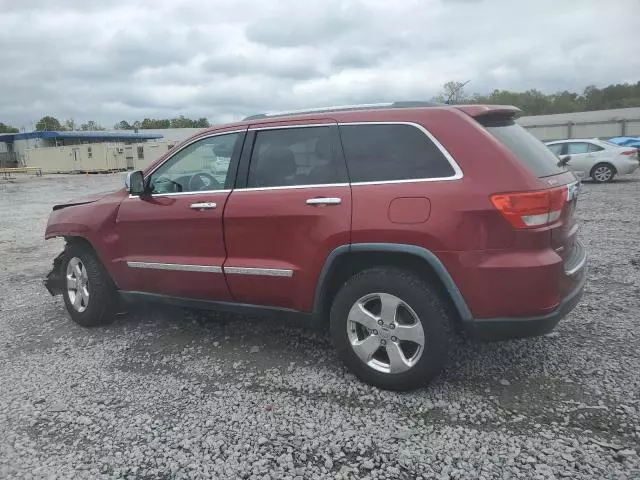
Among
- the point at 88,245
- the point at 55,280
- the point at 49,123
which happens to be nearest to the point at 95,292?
the point at 88,245

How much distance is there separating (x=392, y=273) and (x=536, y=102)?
215 ft

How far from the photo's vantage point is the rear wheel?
17.1 meters

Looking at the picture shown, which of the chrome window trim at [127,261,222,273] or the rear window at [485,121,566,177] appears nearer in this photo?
the rear window at [485,121,566,177]

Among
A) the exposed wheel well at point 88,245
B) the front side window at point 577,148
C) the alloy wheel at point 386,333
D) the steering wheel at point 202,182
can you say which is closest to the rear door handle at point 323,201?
the alloy wheel at point 386,333

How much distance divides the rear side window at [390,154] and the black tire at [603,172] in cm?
1637

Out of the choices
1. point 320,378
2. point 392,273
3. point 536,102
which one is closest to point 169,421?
point 320,378

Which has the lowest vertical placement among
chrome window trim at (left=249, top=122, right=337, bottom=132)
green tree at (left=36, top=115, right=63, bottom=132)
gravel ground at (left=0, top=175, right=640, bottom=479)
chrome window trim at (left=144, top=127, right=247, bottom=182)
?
gravel ground at (left=0, top=175, right=640, bottom=479)

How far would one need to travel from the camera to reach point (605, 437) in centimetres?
282

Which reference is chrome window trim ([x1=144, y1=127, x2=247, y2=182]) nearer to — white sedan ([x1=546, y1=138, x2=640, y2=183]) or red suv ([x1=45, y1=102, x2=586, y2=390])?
red suv ([x1=45, y1=102, x2=586, y2=390])

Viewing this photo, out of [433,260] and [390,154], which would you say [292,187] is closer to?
[390,154]

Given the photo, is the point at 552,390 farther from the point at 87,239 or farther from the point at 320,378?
the point at 87,239

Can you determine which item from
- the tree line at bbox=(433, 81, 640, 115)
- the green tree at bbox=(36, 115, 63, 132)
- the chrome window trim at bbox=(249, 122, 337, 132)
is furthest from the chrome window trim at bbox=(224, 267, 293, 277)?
the green tree at bbox=(36, 115, 63, 132)

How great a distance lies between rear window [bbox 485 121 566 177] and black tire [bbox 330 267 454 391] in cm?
100

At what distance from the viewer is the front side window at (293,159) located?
11.8 feet
